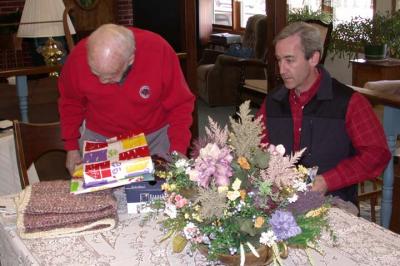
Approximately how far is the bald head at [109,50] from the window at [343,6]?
16.8 ft

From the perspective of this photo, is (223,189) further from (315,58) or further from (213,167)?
(315,58)

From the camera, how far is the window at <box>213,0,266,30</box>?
8.16 metres

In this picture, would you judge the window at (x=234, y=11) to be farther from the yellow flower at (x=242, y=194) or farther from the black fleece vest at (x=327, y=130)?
the yellow flower at (x=242, y=194)

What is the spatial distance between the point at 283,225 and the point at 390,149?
127cm

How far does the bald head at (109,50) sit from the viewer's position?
205 cm

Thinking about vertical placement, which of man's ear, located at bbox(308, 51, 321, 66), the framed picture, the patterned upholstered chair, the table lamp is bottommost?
the patterned upholstered chair

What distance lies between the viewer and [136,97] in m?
2.33

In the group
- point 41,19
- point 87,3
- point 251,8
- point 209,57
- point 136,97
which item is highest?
point 87,3

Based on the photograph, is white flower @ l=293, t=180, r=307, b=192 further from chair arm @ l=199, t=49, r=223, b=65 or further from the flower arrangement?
chair arm @ l=199, t=49, r=223, b=65

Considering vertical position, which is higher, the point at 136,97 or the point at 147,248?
the point at 136,97

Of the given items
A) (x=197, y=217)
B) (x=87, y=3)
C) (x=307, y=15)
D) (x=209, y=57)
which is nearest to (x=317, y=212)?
(x=197, y=217)

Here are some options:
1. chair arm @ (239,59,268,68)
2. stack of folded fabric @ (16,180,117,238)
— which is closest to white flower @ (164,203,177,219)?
stack of folded fabric @ (16,180,117,238)

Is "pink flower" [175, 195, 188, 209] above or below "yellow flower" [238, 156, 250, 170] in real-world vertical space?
below

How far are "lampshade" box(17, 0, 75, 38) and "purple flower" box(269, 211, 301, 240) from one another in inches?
109
